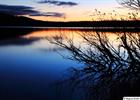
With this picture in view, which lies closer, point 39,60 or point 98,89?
point 98,89

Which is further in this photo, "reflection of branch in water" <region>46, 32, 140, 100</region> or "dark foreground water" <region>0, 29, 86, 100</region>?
"reflection of branch in water" <region>46, 32, 140, 100</region>

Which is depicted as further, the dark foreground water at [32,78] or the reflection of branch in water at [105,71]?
the reflection of branch in water at [105,71]

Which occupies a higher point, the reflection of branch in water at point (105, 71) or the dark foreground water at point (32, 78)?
the reflection of branch in water at point (105, 71)

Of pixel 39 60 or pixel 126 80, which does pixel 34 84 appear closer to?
pixel 126 80

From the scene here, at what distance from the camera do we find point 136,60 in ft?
33.2

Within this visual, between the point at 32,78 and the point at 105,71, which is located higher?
the point at 105,71

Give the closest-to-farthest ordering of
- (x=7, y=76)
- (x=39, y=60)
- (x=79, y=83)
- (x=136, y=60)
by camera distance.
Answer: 1. (x=79, y=83)
2. (x=136, y=60)
3. (x=7, y=76)
4. (x=39, y=60)

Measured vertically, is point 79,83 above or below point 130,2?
below

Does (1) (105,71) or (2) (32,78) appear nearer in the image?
(1) (105,71)

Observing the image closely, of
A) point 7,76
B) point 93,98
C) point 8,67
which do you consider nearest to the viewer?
point 93,98

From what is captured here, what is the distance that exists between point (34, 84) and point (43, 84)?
0.89 feet

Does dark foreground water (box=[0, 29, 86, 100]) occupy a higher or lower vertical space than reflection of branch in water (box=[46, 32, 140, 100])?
lower

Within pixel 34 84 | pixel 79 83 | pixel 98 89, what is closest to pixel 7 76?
pixel 34 84

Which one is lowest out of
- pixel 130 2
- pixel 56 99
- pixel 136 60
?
pixel 56 99
